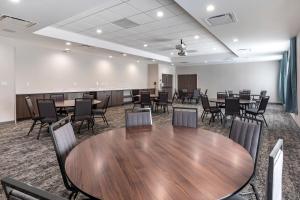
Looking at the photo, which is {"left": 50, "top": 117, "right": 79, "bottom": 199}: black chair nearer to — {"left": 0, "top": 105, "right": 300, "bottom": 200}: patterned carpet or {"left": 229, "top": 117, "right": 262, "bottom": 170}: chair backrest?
{"left": 0, "top": 105, "right": 300, "bottom": 200}: patterned carpet

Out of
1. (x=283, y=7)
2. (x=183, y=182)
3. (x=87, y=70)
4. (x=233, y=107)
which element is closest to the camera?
(x=183, y=182)

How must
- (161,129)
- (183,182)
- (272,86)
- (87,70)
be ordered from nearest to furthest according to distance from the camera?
(183,182) < (161,129) < (87,70) < (272,86)

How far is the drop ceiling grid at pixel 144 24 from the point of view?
4086 mm

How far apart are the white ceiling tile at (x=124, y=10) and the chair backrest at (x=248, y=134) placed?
3.17 meters

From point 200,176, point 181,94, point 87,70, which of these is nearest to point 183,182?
point 200,176

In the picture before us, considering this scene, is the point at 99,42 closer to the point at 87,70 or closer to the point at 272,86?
the point at 87,70

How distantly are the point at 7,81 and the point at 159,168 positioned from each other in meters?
6.89

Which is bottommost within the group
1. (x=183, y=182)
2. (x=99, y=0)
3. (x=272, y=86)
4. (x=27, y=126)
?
(x=27, y=126)

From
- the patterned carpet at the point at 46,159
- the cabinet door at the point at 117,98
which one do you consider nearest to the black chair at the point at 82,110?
the patterned carpet at the point at 46,159

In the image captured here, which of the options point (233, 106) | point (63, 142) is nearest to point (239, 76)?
point (233, 106)

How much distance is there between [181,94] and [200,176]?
11.4 metres

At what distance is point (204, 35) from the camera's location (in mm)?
6418

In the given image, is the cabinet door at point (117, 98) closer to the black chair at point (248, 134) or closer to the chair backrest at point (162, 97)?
the chair backrest at point (162, 97)

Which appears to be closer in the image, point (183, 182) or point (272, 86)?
point (183, 182)
